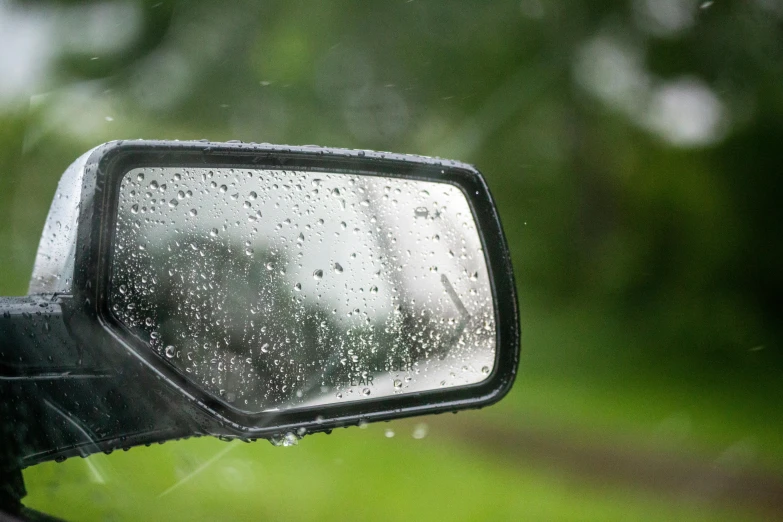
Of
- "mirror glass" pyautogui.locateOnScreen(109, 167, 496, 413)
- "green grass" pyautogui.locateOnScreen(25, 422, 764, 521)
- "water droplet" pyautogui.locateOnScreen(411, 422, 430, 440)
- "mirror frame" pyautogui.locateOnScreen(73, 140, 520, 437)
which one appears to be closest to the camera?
"mirror frame" pyautogui.locateOnScreen(73, 140, 520, 437)

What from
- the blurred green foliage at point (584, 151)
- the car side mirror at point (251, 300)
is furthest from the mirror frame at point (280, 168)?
the blurred green foliage at point (584, 151)

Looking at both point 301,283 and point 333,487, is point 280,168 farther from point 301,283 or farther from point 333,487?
point 333,487

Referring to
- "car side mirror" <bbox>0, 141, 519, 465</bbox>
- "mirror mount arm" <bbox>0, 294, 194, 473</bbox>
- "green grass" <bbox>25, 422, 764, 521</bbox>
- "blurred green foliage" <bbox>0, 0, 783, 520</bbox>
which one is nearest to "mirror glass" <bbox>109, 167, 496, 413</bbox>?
"car side mirror" <bbox>0, 141, 519, 465</bbox>

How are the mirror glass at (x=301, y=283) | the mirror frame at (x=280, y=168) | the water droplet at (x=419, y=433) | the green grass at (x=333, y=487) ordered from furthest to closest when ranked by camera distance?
the water droplet at (x=419, y=433) < the green grass at (x=333, y=487) < the mirror glass at (x=301, y=283) < the mirror frame at (x=280, y=168)

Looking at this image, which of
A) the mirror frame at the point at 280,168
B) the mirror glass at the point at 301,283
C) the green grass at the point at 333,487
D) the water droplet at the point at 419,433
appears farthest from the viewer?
the water droplet at the point at 419,433

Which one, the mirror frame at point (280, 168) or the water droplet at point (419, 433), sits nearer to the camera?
the mirror frame at point (280, 168)

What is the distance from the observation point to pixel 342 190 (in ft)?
7.51

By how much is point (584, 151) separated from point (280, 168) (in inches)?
566

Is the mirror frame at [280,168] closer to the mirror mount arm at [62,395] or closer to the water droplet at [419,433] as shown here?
the mirror mount arm at [62,395]

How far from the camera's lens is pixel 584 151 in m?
15.7

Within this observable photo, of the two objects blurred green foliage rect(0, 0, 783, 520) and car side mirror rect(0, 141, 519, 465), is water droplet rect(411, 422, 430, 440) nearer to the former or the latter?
blurred green foliage rect(0, 0, 783, 520)

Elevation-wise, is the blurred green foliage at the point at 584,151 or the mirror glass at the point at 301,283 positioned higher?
the mirror glass at the point at 301,283

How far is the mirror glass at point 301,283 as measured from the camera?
1.83 metres

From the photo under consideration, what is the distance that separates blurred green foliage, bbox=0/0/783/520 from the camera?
6.97 meters
